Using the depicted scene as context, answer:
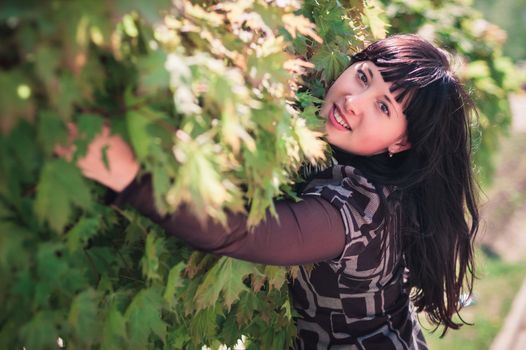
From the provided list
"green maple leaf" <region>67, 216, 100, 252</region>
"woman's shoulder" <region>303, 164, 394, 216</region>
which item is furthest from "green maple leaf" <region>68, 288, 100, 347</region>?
"woman's shoulder" <region>303, 164, 394, 216</region>

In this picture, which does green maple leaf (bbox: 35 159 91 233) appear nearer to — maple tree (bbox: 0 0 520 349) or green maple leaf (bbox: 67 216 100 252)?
maple tree (bbox: 0 0 520 349)

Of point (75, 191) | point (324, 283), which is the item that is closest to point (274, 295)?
point (324, 283)

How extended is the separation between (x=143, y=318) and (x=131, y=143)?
1.72 ft

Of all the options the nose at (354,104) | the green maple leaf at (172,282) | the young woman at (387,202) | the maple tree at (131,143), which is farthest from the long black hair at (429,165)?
the green maple leaf at (172,282)

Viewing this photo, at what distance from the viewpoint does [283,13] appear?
1.74 m

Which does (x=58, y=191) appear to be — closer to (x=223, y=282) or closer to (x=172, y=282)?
(x=172, y=282)

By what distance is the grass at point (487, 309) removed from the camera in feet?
16.7

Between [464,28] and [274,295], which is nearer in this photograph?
[274,295]

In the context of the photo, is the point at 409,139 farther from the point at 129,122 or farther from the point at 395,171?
the point at 129,122

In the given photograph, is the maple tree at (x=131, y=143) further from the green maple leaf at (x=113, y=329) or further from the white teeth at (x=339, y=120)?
the white teeth at (x=339, y=120)

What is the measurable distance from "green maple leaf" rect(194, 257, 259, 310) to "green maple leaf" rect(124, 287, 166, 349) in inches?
6.8

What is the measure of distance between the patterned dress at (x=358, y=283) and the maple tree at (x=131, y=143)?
0.32 metres

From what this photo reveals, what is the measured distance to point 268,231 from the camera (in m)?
1.84

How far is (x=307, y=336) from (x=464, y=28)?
4.05m
